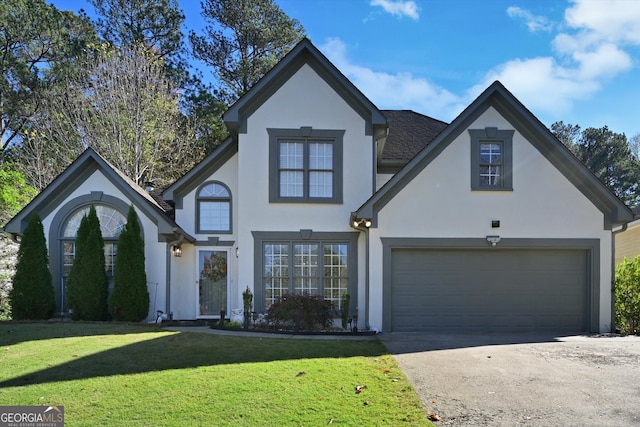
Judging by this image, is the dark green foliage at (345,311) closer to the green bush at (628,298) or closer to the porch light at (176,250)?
the porch light at (176,250)

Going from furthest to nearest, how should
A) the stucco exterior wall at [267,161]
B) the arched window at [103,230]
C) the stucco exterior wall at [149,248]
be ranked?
the arched window at [103,230], the stucco exterior wall at [149,248], the stucco exterior wall at [267,161]

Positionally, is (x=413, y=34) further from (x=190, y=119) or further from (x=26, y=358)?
(x=190, y=119)

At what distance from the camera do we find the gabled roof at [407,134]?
1375 cm

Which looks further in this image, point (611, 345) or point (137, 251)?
point (137, 251)

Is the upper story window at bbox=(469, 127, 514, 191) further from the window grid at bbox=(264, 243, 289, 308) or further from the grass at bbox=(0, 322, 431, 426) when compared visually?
the window grid at bbox=(264, 243, 289, 308)

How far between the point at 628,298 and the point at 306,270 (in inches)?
332

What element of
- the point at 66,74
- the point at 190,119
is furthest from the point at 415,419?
the point at 66,74

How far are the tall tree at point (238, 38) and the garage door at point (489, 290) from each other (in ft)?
67.8

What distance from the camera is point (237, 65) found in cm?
2812

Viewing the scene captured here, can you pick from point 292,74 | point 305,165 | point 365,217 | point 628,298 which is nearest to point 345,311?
point 365,217

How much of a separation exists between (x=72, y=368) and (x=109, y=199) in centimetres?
672

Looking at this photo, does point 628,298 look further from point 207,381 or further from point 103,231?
point 103,231

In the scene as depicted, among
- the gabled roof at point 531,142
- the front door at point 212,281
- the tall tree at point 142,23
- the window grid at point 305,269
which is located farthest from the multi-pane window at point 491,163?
the tall tree at point 142,23

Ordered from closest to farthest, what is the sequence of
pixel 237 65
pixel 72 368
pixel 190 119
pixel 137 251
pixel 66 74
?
pixel 72 368 < pixel 137 251 < pixel 66 74 < pixel 190 119 < pixel 237 65
